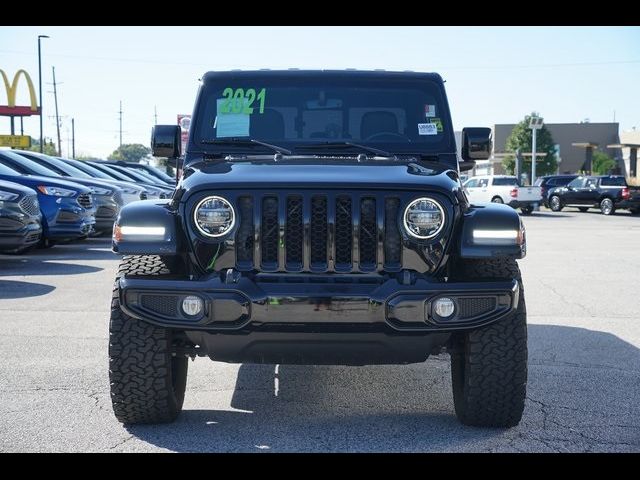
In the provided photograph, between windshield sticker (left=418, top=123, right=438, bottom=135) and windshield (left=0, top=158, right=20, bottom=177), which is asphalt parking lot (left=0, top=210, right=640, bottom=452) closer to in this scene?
windshield sticker (left=418, top=123, right=438, bottom=135)

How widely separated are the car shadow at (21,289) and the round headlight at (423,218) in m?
6.19

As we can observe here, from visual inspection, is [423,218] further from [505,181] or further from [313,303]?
[505,181]

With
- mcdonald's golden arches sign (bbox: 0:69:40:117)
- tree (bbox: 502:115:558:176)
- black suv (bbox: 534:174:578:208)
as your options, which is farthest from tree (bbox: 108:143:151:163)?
black suv (bbox: 534:174:578:208)

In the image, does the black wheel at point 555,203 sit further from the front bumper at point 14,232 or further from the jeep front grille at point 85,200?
the front bumper at point 14,232

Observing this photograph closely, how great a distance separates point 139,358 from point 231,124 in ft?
5.99

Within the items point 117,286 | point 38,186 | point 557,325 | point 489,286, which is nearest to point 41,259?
point 38,186

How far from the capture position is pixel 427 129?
548 cm

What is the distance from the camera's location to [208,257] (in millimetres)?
4156

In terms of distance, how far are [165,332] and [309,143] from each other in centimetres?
167

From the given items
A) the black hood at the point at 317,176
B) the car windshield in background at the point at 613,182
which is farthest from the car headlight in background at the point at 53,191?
the car windshield in background at the point at 613,182

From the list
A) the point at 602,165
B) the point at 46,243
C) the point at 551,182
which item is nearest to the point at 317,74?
the point at 46,243

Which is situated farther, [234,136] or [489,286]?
[234,136]

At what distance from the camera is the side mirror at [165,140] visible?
5.59m
